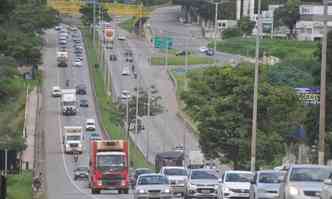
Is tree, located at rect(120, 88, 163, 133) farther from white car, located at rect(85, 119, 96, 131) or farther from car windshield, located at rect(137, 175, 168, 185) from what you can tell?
car windshield, located at rect(137, 175, 168, 185)

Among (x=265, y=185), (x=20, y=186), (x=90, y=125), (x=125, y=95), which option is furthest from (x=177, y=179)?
(x=125, y=95)

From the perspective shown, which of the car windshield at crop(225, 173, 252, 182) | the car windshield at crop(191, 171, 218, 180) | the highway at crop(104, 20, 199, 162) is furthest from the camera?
the highway at crop(104, 20, 199, 162)

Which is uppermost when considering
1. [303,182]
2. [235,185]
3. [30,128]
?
[303,182]

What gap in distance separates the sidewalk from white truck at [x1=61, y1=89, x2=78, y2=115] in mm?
3141

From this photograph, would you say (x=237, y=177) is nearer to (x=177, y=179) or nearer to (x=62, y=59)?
(x=177, y=179)

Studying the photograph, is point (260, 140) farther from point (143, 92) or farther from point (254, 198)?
point (143, 92)

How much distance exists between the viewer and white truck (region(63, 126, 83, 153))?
12238 cm

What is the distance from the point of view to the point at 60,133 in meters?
135

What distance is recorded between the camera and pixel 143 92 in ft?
520

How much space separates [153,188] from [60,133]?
76787 millimetres

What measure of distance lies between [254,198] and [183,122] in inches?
3987

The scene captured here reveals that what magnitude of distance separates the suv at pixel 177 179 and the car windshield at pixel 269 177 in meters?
17.8

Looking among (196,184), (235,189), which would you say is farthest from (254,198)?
(196,184)

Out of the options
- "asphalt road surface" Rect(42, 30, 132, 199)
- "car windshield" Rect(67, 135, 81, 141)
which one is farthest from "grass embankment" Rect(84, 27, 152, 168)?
"car windshield" Rect(67, 135, 81, 141)
